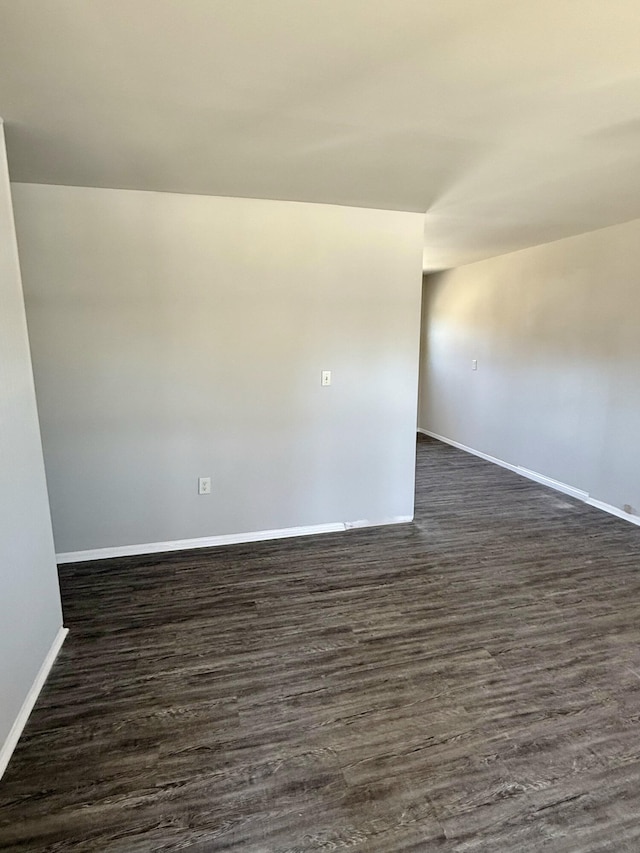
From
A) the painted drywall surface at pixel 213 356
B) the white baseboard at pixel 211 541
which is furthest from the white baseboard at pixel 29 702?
the painted drywall surface at pixel 213 356

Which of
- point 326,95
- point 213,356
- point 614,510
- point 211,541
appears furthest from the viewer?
point 614,510

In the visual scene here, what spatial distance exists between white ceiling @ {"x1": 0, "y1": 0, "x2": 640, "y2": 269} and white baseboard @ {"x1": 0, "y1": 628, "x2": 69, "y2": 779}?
7.51ft

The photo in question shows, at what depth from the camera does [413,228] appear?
3377mm

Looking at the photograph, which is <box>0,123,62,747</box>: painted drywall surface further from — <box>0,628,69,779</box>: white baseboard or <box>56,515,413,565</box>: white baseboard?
<box>56,515,413,565</box>: white baseboard

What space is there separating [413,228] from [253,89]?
76.4 inches

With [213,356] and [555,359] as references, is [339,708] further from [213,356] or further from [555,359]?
[555,359]

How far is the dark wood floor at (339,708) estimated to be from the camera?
146 centimetres

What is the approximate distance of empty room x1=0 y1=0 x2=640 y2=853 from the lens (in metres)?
1.46

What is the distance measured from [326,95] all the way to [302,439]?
2.16 meters

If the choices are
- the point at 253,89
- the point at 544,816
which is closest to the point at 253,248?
the point at 253,89

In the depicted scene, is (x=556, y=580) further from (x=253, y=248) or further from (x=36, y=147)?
(x=36, y=147)

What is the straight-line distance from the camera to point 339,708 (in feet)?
6.26

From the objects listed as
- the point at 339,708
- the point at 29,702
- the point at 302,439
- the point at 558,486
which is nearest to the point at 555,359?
the point at 558,486

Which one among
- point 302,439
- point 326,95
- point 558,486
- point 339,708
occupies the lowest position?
point 339,708
